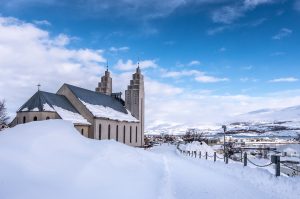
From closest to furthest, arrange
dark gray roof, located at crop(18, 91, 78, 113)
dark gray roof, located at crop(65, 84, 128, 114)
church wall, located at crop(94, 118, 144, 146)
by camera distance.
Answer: dark gray roof, located at crop(18, 91, 78, 113) < church wall, located at crop(94, 118, 144, 146) < dark gray roof, located at crop(65, 84, 128, 114)

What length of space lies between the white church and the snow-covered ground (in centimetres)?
2773

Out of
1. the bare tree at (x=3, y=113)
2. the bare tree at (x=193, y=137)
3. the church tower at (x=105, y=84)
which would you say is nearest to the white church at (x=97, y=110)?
the church tower at (x=105, y=84)

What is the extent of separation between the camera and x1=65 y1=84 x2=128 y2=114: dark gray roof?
52.5m

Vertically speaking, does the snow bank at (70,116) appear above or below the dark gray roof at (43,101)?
below

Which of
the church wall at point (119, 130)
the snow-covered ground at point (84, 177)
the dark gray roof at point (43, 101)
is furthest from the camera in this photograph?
the church wall at point (119, 130)

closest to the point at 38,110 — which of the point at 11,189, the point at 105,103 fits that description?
the point at 105,103

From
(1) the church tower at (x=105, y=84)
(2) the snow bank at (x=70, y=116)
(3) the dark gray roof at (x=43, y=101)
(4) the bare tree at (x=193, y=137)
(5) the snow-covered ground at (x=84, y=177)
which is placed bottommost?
(4) the bare tree at (x=193, y=137)

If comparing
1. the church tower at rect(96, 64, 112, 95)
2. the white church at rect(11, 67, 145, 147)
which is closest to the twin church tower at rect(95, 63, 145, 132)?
the white church at rect(11, 67, 145, 147)

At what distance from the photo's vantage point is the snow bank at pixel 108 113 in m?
50.6

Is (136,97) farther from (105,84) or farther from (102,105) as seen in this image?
(102,105)

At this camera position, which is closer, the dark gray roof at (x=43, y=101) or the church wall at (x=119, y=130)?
the dark gray roof at (x=43, y=101)

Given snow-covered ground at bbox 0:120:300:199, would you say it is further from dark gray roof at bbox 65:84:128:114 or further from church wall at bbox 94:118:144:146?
dark gray roof at bbox 65:84:128:114

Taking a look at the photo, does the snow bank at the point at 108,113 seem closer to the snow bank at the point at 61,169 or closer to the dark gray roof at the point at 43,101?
the dark gray roof at the point at 43,101

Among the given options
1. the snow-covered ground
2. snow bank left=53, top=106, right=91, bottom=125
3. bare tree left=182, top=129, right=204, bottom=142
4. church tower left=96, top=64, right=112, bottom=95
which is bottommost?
bare tree left=182, top=129, right=204, bottom=142
